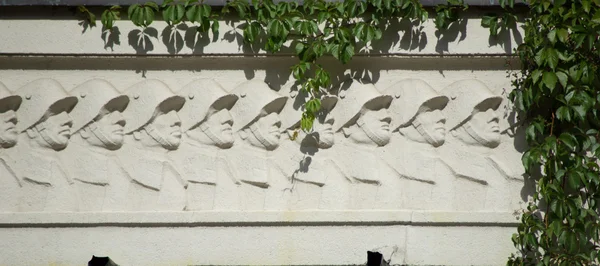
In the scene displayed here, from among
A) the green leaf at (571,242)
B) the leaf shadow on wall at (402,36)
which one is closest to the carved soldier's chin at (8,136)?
the leaf shadow on wall at (402,36)

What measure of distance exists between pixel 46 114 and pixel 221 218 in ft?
4.02

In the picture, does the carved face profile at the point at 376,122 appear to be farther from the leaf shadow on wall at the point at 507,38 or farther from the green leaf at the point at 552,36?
the green leaf at the point at 552,36

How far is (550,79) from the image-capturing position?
19.5 feet

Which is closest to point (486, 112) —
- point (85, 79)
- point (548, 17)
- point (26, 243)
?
point (548, 17)

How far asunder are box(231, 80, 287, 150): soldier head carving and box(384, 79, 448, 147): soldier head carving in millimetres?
688

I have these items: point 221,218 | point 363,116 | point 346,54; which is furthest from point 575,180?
point 221,218

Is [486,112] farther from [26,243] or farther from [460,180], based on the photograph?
[26,243]

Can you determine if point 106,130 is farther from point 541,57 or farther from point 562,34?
point 562,34

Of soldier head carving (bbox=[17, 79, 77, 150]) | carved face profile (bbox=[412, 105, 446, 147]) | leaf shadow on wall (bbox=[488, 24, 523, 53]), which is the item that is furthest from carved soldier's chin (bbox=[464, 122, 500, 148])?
soldier head carving (bbox=[17, 79, 77, 150])

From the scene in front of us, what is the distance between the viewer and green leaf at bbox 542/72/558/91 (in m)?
5.92

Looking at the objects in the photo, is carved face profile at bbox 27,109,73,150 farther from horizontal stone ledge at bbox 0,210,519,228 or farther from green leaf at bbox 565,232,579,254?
green leaf at bbox 565,232,579,254

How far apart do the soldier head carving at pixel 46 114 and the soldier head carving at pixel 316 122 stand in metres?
1.30

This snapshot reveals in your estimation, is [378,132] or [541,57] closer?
[541,57]

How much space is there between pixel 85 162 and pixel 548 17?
2.87m
